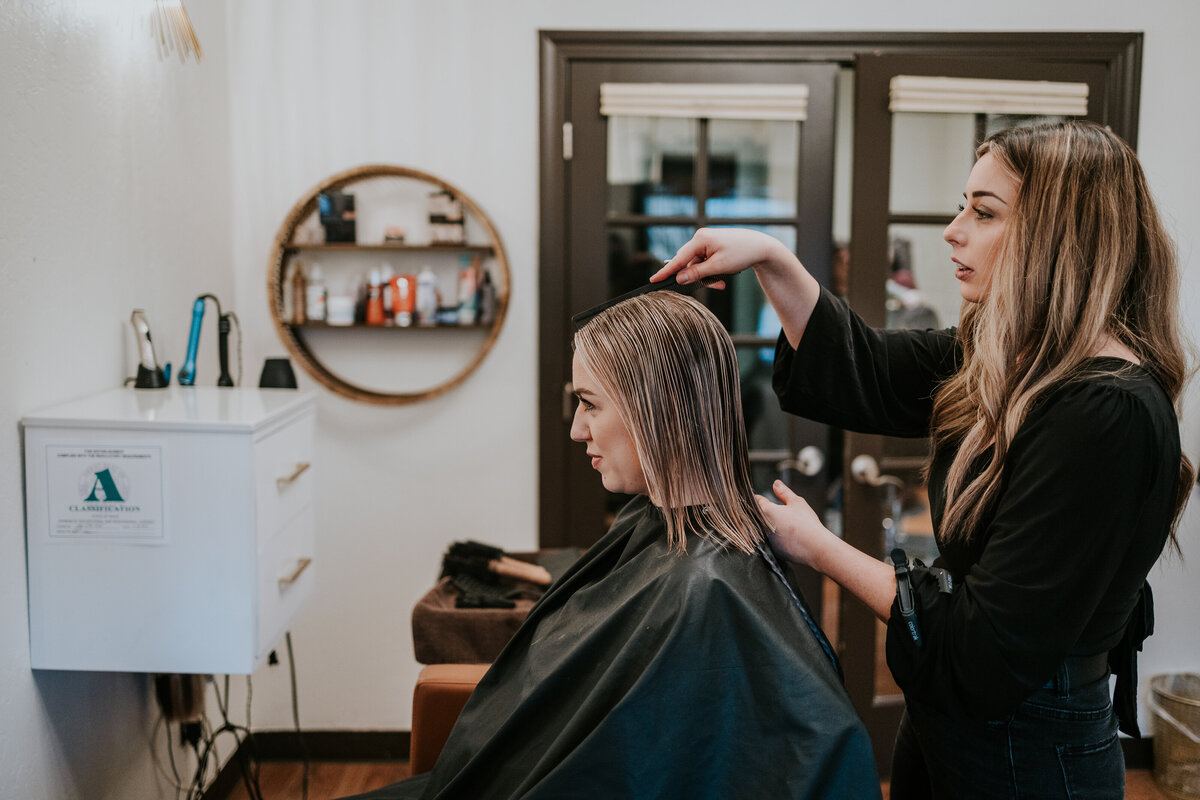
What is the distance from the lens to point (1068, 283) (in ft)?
4.06

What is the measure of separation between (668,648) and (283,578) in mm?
1007

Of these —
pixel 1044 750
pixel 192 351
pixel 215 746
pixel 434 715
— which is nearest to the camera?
pixel 1044 750

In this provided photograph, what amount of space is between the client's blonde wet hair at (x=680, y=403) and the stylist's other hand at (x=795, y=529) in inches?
1.7

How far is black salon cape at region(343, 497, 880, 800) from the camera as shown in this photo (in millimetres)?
1289

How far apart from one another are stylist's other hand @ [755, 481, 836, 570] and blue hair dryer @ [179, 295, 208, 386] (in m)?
1.46

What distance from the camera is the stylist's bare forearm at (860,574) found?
1295mm

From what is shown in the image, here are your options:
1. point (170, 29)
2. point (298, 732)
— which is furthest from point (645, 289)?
point (298, 732)

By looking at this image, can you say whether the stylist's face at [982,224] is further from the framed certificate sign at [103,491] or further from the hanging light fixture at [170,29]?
the hanging light fixture at [170,29]

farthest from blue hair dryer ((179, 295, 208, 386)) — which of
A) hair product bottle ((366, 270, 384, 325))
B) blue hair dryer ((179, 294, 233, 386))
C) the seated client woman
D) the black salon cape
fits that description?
the black salon cape

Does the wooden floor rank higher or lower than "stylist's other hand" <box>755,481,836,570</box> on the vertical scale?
lower

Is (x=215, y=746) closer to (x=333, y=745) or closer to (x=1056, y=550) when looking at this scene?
(x=333, y=745)

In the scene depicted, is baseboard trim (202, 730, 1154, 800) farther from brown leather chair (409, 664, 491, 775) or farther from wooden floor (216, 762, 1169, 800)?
brown leather chair (409, 664, 491, 775)

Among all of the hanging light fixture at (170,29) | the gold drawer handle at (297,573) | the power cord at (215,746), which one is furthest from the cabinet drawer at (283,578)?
the hanging light fixture at (170,29)

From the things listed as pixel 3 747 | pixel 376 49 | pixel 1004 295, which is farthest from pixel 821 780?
pixel 376 49
